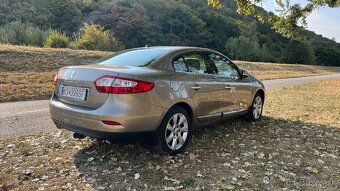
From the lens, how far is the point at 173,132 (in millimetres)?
5008

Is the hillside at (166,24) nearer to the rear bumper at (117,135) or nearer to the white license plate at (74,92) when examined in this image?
the white license plate at (74,92)

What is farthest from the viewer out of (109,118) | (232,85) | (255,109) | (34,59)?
(34,59)

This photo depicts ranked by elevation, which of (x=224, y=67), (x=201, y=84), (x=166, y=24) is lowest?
(x=201, y=84)

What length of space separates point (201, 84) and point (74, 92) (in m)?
1.97

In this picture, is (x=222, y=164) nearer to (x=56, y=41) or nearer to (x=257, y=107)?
(x=257, y=107)

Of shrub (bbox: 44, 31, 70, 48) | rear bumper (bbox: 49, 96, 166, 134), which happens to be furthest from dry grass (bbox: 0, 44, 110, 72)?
rear bumper (bbox: 49, 96, 166, 134)

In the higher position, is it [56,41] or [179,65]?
[56,41]

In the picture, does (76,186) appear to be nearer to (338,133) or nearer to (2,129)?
(2,129)

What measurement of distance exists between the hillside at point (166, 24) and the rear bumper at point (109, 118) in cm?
4019

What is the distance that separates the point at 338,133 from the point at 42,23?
5271 cm

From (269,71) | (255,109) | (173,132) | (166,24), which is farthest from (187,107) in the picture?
(166,24)

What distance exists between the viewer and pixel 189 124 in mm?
5227

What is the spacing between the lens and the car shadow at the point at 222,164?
4277 millimetres

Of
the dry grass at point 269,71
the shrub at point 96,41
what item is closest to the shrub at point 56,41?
the shrub at point 96,41
